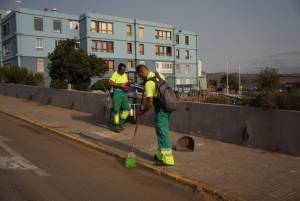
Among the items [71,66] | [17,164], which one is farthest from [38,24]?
[17,164]

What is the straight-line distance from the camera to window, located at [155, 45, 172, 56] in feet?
171

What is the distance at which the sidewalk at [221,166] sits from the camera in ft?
14.8

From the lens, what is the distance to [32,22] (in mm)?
40625

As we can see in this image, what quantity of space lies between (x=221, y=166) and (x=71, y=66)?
64.8 feet

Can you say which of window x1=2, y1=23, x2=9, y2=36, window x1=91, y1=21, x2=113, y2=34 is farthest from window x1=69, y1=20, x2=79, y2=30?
window x1=2, y1=23, x2=9, y2=36

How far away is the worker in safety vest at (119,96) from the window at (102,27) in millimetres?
36785

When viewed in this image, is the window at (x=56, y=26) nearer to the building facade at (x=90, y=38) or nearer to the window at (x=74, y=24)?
the building facade at (x=90, y=38)

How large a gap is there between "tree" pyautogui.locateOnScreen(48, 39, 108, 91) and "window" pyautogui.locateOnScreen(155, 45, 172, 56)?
1067 inches

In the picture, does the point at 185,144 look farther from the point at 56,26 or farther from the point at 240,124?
the point at 56,26

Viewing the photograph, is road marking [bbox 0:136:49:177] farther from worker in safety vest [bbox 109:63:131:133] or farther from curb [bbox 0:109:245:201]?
worker in safety vest [bbox 109:63:131:133]

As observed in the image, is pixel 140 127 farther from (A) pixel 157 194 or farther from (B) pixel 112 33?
(B) pixel 112 33

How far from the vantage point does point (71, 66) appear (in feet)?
77.3

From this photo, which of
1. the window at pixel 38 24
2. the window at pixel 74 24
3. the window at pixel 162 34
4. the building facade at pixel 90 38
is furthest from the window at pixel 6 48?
the window at pixel 162 34

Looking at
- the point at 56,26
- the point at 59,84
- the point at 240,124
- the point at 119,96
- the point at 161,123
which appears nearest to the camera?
the point at 161,123
